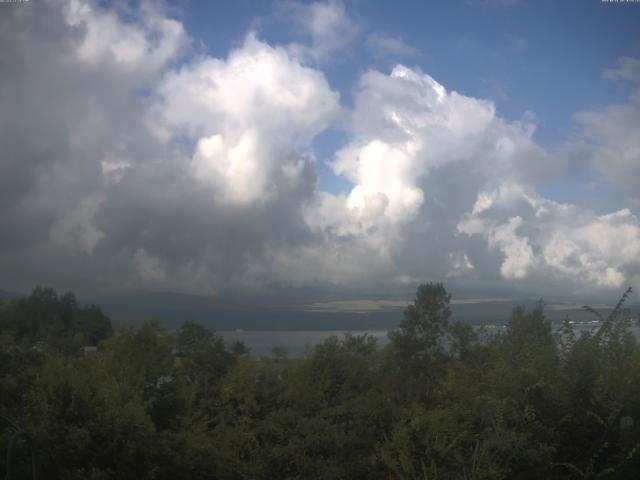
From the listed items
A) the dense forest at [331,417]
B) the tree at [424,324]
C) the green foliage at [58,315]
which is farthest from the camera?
the green foliage at [58,315]

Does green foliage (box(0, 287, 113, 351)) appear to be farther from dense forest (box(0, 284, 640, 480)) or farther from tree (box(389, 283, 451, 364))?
dense forest (box(0, 284, 640, 480))

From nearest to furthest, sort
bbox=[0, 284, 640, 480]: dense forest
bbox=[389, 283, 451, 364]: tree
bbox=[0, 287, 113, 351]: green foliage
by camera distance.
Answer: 1. bbox=[0, 284, 640, 480]: dense forest
2. bbox=[389, 283, 451, 364]: tree
3. bbox=[0, 287, 113, 351]: green foliage

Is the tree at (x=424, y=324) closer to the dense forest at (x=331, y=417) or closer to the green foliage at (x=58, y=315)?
the dense forest at (x=331, y=417)

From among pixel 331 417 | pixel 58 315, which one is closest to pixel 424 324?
pixel 331 417

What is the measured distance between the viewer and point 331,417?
14.3 m

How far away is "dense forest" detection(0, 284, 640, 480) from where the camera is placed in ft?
30.6

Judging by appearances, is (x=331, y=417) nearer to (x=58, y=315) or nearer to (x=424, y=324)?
(x=424, y=324)

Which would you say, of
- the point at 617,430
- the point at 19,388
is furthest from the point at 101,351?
the point at 617,430

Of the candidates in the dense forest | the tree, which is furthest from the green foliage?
the dense forest

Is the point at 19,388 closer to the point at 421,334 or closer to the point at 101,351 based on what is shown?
the point at 101,351

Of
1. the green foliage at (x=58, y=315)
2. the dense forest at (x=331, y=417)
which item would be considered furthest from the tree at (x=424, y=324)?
the green foliage at (x=58, y=315)

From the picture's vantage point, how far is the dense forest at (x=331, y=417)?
30.6 feet

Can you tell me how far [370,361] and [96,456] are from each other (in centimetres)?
1081

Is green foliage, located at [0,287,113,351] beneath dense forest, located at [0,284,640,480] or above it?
above
